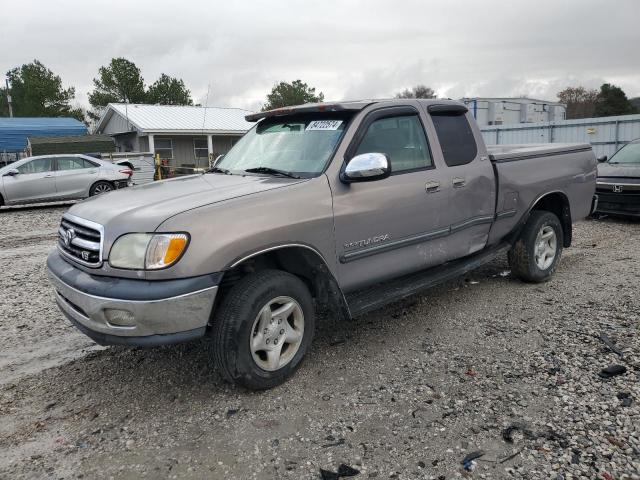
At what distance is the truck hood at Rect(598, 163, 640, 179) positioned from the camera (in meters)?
9.38

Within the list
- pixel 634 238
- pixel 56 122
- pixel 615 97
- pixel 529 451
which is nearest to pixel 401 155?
pixel 529 451

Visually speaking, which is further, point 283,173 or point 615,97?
point 615,97

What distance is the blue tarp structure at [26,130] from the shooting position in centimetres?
2875

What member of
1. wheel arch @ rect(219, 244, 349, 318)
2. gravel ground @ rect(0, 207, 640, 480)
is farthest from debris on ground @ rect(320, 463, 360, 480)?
wheel arch @ rect(219, 244, 349, 318)

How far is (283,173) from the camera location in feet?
12.8

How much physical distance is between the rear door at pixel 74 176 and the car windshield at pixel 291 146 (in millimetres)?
11685

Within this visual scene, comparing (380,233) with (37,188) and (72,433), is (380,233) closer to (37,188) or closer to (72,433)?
(72,433)

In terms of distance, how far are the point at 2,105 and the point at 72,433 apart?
74.7m

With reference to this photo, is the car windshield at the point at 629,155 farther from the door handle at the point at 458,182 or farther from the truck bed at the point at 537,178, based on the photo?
the door handle at the point at 458,182

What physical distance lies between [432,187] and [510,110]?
2048 cm

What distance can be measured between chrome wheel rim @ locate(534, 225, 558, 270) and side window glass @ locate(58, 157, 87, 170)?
13363 mm

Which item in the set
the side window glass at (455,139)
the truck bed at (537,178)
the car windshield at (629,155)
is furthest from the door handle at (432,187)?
the car windshield at (629,155)

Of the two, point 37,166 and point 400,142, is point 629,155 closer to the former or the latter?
point 400,142

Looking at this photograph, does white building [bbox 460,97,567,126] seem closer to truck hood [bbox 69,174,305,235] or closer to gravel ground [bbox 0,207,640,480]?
gravel ground [bbox 0,207,640,480]
